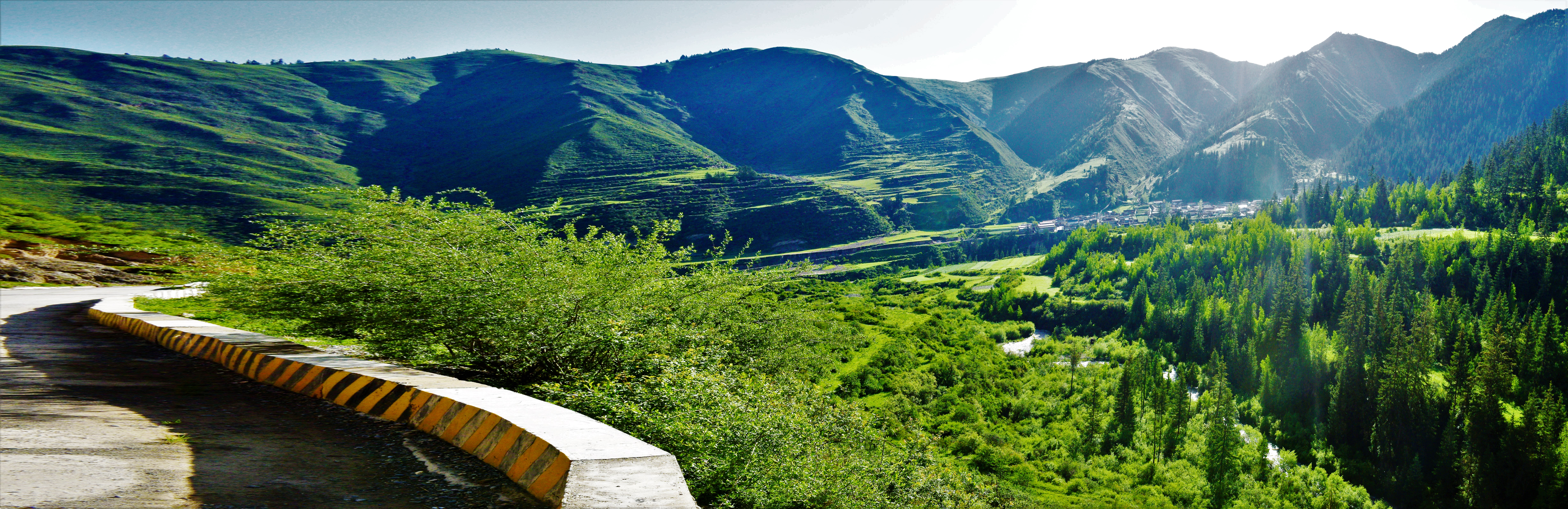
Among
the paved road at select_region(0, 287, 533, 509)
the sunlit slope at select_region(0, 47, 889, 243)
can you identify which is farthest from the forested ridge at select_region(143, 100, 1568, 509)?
the sunlit slope at select_region(0, 47, 889, 243)

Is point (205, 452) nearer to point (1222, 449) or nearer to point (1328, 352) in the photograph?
point (1222, 449)

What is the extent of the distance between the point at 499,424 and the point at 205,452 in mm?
2469

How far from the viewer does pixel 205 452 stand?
6.32m

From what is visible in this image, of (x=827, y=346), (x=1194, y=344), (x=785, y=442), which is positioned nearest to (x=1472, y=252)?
(x=1194, y=344)

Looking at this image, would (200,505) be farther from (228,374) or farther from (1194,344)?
(1194,344)

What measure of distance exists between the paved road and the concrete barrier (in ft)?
0.61

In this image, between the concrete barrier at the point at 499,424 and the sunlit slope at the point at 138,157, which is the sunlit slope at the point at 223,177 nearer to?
the sunlit slope at the point at 138,157

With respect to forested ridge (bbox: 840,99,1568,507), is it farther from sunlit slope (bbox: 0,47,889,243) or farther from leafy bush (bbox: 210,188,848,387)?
sunlit slope (bbox: 0,47,889,243)

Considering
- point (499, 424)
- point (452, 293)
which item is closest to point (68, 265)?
point (452, 293)

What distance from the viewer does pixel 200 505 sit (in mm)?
5043

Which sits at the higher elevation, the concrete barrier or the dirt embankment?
the concrete barrier

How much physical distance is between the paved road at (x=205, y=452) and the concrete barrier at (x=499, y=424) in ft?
0.61

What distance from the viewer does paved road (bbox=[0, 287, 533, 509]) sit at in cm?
526

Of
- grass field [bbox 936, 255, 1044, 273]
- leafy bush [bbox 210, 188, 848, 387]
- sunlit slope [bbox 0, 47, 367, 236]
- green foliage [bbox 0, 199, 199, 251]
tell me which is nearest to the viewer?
leafy bush [bbox 210, 188, 848, 387]
